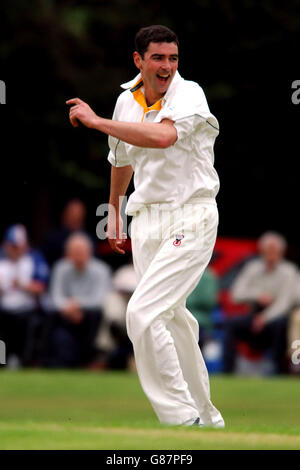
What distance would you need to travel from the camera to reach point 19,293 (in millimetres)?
16344

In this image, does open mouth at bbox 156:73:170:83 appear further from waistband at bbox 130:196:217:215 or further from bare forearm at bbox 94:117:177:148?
waistband at bbox 130:196:217:215

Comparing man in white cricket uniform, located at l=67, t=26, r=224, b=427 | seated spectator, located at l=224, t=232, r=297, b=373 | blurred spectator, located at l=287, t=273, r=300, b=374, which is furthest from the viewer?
seated spectator, located at l=224, t=232, r=297, b=373

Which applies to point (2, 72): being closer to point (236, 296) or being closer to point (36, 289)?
point (36, 289)

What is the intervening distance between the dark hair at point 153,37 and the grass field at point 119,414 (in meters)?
2.49

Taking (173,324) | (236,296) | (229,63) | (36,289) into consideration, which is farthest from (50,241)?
(173,324)

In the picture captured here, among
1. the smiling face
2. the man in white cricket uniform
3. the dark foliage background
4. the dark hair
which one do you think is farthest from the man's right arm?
the dark foliage background

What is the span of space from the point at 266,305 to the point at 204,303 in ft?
2.63

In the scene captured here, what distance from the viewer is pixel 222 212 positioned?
823 inches

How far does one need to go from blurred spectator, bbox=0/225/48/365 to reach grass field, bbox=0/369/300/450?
615 mm

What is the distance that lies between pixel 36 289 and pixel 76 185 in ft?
14.7

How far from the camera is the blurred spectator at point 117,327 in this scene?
620 inches

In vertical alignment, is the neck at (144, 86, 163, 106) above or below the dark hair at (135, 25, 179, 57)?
below

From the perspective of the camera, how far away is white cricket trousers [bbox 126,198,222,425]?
774 cm

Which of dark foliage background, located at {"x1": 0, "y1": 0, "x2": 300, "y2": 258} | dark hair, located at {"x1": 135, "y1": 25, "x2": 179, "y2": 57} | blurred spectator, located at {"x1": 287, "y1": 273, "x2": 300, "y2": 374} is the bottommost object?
dark hair, located at {"x1": 135, "y1": 25, "x2": 179, "y2": 57}
